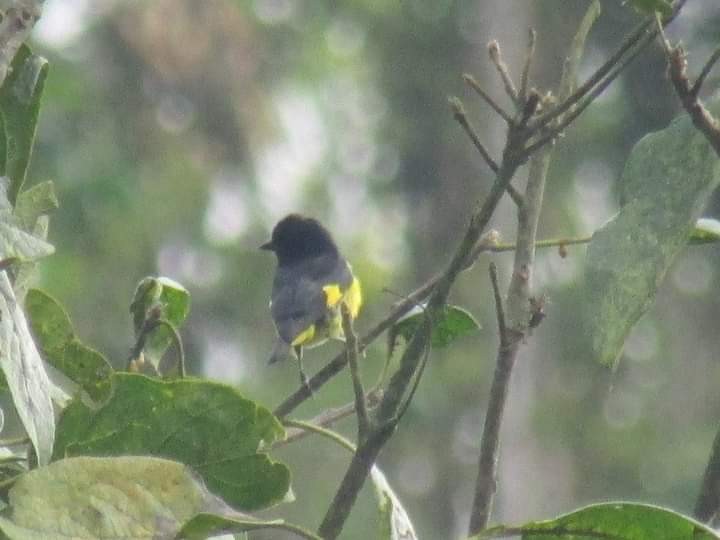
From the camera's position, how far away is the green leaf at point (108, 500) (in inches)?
38.5

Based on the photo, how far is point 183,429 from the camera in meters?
1.19

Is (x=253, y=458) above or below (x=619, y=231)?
below

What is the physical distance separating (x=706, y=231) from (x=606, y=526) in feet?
1.20

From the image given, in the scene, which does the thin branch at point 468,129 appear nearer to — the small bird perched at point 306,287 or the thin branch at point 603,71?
the thin branch at point 603,71

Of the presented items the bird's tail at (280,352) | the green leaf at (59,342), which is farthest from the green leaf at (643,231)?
the bird's tail at (280,352)

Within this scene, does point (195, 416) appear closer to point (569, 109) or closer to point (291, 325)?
point (569, 109)

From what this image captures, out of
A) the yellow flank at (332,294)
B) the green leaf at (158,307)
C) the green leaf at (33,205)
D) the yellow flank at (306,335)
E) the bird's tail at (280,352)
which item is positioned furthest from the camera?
the yellow flank at (332,294)

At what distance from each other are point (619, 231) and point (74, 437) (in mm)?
388

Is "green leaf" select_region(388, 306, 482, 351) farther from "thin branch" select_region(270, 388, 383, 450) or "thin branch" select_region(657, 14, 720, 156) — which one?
"thin branch" select_region(657, 14, 720, 156)

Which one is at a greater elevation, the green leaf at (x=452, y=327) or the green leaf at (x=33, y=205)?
the green leaf at (x=452, y=327)

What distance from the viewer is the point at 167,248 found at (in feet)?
46.1

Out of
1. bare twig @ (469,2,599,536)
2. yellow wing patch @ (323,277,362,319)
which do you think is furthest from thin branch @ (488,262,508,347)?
yellow wing patch @ (323,277,362,319)

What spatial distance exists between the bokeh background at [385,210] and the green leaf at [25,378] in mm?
9533

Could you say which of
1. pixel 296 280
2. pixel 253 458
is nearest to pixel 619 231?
pixel 253 458
